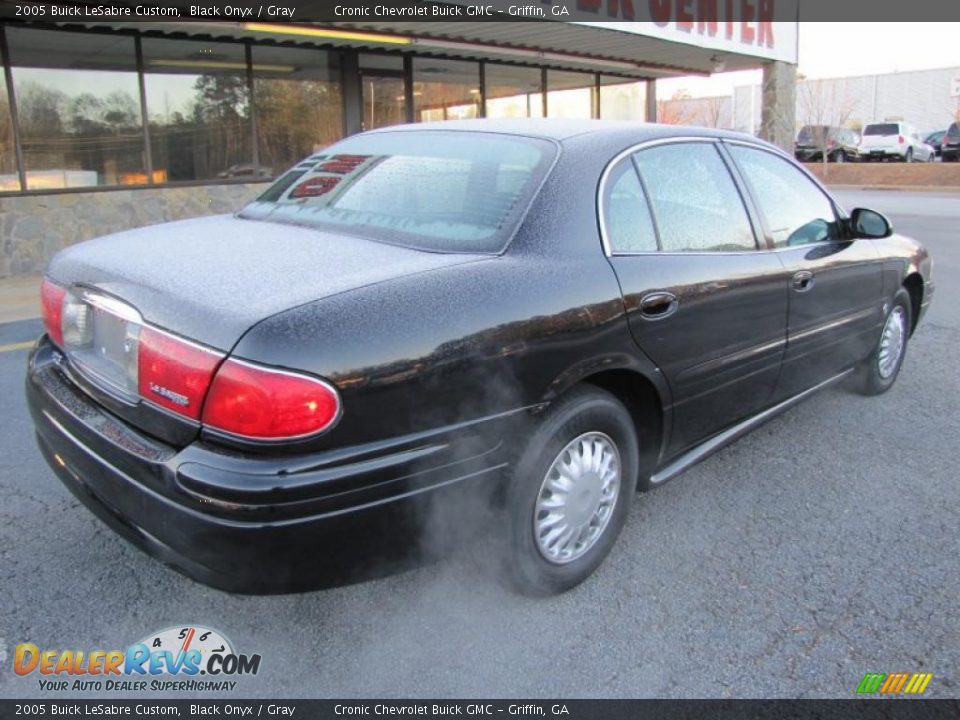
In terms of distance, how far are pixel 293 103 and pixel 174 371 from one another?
10.6 meters

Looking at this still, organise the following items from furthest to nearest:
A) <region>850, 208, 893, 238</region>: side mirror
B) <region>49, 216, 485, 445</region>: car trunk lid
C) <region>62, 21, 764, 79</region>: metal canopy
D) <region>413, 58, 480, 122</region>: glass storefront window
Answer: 1. <region>413, 58, 480, 122</region>: glass storefront window
2. <region>62, 21, 764, 79</region>: metal canopy
3. <region>850, 208, 893, 238</region>: side mirror
4. <region>49, 216, 485, 445</region>: car trunk lid

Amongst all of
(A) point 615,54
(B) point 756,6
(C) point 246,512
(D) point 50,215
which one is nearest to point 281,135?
(D) point 50,215

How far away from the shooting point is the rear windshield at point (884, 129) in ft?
109

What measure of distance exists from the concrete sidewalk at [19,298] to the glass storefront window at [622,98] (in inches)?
444

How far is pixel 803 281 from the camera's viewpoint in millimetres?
3566

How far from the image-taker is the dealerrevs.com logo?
2295 millimetres

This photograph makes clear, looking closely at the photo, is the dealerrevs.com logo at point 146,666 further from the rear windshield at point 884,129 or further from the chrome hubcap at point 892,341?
the rear windshield at point 884,129

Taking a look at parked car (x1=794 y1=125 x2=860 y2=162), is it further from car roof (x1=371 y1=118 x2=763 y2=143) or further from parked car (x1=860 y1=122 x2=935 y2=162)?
car roof (x1=371 y1=118 x2=763 y2=143)

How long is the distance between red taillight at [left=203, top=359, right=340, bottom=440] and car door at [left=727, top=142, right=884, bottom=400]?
2.36 meters

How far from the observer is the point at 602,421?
8.72ft

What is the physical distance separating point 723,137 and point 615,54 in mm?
11293

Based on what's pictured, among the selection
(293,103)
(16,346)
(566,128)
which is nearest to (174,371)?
(566,128)

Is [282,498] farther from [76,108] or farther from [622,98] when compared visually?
[622,98]

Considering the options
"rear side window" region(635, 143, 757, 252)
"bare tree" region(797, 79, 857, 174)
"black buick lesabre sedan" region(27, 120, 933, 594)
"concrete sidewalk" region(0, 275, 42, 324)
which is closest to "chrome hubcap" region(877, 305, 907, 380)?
"black buick lesabre sedan" region(27, 120, 933, 594)
